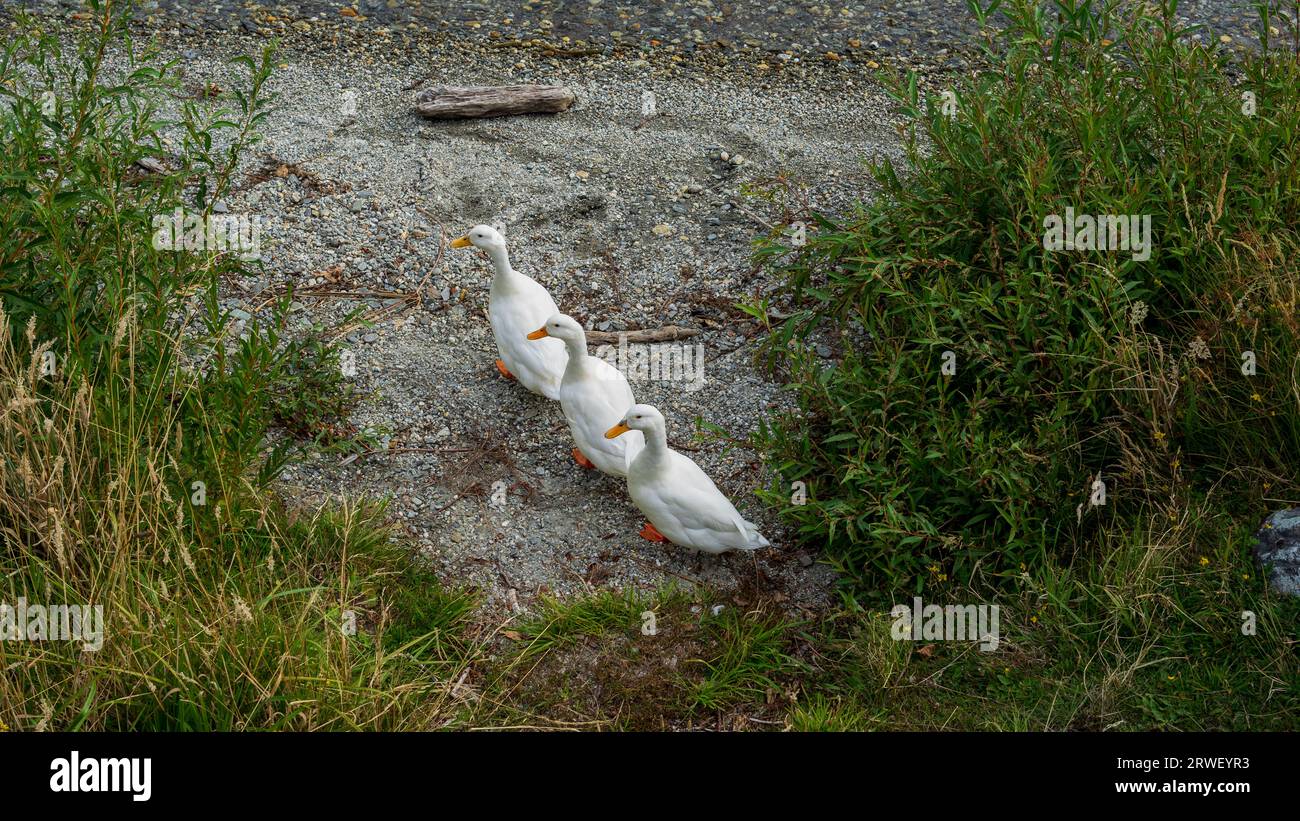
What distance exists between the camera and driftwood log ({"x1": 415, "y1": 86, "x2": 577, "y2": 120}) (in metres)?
7.62

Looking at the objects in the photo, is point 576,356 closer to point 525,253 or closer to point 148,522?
point 525,253

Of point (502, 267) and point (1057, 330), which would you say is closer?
point (1057, 330)

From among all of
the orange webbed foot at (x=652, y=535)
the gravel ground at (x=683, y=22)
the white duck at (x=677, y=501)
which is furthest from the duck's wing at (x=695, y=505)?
the gravel ground at (x=683, y=22)

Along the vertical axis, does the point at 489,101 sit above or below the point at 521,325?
above

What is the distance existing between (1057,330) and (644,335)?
2.06m

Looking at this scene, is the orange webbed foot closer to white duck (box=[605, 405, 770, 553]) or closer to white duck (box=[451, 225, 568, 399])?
white duck (box=[605, 405, 770, 553])

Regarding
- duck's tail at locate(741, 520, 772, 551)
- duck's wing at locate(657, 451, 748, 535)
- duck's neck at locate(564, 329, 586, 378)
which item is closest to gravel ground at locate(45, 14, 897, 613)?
duck's tail at locate(741, 520, 772, 551)

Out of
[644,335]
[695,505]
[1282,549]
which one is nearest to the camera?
[1282,549]

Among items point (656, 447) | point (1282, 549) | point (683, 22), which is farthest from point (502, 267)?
point (683, 22)

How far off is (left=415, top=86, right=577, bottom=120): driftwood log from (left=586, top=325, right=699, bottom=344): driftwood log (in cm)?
223

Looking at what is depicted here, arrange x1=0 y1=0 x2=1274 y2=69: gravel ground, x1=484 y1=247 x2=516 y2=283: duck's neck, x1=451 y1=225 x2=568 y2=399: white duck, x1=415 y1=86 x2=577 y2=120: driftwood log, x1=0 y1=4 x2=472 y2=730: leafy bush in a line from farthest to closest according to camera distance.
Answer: x1=0 y1=0 x2=1274 y2=69: gravel ground < x1=415 y1=86 x2=577 y2=120: driftwood log < x1=484 y1=247 x2=516 y2=283: duck's neck < x1=451 y1=225 x2=568 y2=399: white duck < x1=0 y1=4 x2=472 y2=730: leafy bush

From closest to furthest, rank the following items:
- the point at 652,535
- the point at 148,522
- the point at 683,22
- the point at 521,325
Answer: the point at 148,522 < the point at 652,535 < the point at 521,325 < the point at 683,22

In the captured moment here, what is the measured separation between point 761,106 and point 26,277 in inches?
188

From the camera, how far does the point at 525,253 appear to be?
6.68 m
